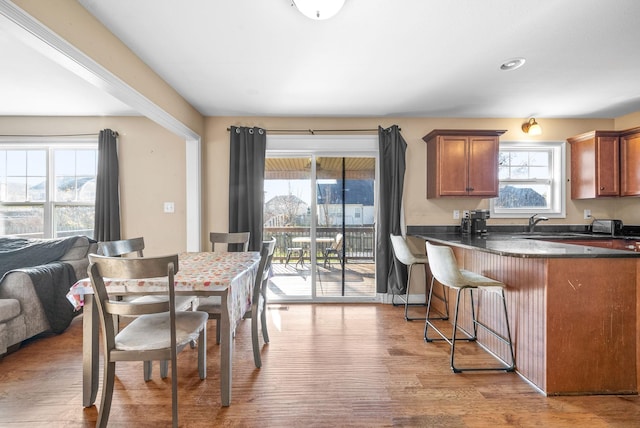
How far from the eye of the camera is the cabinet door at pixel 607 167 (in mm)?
3424

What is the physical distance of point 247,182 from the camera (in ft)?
11.7

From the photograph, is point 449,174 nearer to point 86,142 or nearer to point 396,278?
point 396,278

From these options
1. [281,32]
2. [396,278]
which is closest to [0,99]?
[281,32]

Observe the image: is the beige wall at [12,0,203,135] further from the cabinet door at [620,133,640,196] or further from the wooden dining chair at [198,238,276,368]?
the cabinet door at [620,133,640,196]

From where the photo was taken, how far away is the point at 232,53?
226 centimetres

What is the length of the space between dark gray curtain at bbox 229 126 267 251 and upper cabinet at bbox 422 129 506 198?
2216mm

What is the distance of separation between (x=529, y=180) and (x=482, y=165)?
3.41 ft

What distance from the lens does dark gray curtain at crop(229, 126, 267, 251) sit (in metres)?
3.56

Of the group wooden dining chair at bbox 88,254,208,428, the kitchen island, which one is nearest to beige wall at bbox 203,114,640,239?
the kitchen island

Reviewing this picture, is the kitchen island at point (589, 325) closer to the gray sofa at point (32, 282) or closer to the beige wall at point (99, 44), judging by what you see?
the beige wall at point (99, 44)

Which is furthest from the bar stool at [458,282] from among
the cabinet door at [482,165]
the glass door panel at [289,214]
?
the glass door panel at [289,214]

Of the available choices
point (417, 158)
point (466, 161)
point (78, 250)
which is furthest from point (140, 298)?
point (466, 161)

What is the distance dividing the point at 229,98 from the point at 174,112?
595 millimetres

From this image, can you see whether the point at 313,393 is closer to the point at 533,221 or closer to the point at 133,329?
the point at 133,329
